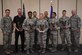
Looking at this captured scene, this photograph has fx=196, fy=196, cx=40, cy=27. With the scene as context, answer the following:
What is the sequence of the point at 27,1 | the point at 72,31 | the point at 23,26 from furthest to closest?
1. the point at 27,1
2. the point at 72,31
3. the point at 23,26

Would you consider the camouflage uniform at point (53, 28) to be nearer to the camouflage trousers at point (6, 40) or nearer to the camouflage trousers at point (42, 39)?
the camouflage trousers at point (42, 39)

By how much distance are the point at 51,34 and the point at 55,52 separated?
0.63 metres

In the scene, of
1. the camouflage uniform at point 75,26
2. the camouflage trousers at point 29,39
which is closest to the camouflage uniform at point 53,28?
the camouflage uniform at point 75,26

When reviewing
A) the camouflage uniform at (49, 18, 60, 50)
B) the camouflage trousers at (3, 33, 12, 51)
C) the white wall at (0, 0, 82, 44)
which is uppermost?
the white wall at (0, 0, 82, 44)

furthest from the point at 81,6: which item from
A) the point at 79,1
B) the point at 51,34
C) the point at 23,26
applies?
the point at 23,26

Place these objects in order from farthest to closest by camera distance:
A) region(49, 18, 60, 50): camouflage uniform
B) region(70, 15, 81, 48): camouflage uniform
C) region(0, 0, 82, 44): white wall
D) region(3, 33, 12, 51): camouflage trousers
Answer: region(0, 0, 82, 44): white wall, region(70, 15, 81, 48): camouflage uniform, region(49, 18, 60, 50): camouflage uniform, region(3, 33, 12, 51): camouflage trousers

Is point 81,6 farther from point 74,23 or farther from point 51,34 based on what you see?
point 51,34

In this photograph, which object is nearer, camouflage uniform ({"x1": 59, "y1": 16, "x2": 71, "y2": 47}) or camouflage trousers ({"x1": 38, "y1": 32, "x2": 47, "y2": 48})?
camouflage trousers ({"x1": 38, "y1": 32, "x2": 47, "y2": 48})

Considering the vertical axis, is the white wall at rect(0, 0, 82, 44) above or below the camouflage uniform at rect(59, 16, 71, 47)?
above

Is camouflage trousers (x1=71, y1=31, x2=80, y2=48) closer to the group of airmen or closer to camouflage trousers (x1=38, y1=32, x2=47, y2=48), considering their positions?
the group of airmen

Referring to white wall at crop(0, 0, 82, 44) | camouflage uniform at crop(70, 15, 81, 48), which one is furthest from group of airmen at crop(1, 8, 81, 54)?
white wall at crop(0, 0, 82, 44)

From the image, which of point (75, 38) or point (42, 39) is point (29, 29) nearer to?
point (42, 39)

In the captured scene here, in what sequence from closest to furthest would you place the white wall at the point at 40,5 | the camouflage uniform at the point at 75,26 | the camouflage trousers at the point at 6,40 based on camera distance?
1. the camouflage trousers at the point at 6,40
2. the camouflage uniform at the point at 75,26
3. the white wall at the point at 40,5

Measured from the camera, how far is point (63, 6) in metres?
8.00
